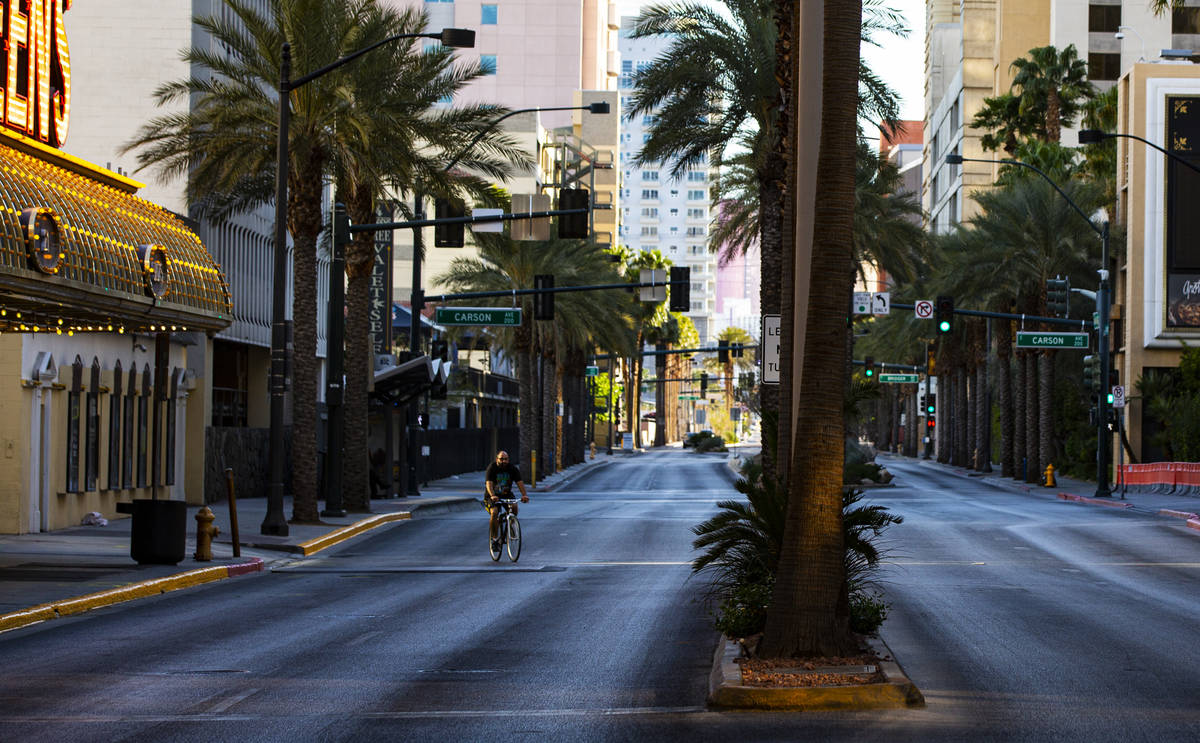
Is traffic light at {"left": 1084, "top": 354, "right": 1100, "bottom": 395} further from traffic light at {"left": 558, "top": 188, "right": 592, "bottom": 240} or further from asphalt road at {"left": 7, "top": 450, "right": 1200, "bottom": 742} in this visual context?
asphalt road at {"left": 7, "top": 450, "right": 1200, "bottom": 742}

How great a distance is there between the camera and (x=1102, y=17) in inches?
3617

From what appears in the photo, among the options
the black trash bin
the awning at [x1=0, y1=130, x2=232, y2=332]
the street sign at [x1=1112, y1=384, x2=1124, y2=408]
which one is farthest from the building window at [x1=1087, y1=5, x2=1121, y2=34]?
the black trash bin

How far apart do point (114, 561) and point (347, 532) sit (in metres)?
8.47

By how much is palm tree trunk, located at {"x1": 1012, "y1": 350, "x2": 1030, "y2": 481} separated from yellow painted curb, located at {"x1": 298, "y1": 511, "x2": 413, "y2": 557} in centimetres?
3234

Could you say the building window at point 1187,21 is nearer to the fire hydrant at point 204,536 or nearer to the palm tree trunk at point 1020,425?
the palm tree trunk at point 1020,425

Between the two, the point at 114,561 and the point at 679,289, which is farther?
the point at 679,289

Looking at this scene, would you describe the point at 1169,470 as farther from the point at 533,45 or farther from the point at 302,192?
the point at 533,45

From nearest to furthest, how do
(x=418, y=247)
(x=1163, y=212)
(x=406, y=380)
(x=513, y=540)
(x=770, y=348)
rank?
1. (x=770, y=348)
2. (x=513, y=540)
3. (x=406, y=380)
4. (x=418, y=247)
5. (x=1163, y=212)

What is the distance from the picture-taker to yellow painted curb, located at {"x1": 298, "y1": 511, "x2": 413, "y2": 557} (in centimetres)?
2717

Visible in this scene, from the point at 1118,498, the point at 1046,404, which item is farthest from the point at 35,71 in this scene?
the point at 1046,404

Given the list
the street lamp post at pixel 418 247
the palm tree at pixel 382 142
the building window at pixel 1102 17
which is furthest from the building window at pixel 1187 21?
the palm tree at pixel 382 142

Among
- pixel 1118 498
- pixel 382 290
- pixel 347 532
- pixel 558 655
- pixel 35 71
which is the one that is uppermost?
pixel 35 71

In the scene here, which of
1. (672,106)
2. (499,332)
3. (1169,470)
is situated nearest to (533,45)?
(499,332)

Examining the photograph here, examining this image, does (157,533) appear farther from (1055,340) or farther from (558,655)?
(1055,340)
